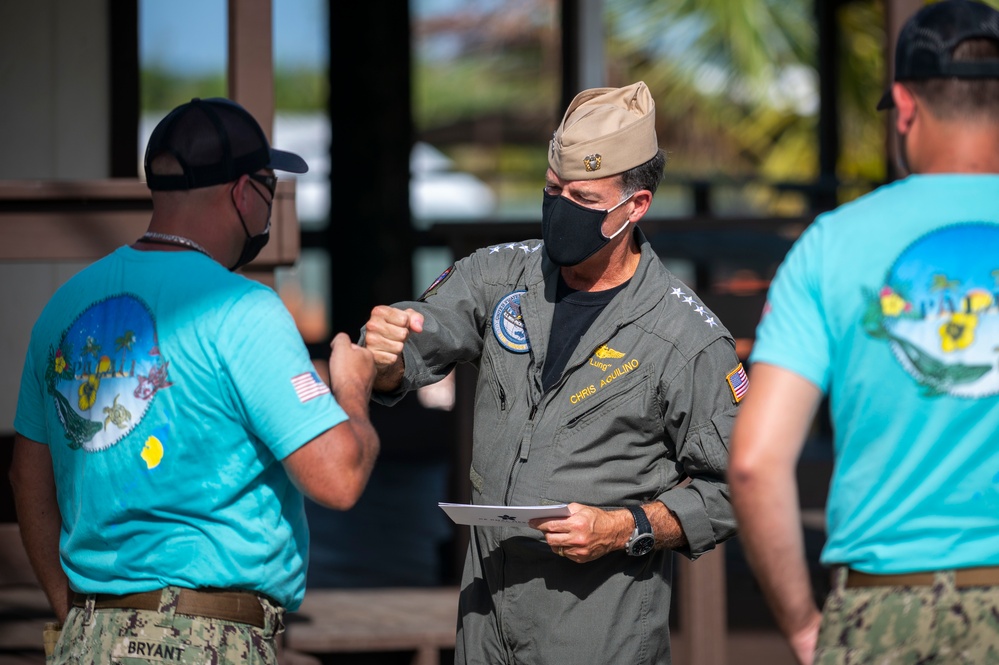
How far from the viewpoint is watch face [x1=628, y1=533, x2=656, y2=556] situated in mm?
2500

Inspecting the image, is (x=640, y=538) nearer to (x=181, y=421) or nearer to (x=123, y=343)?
(x=181, y=421)

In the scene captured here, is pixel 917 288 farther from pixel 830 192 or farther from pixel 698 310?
pixel 830 192

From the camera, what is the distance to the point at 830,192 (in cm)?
991

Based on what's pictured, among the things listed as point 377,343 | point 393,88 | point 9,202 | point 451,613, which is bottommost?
point 451,613

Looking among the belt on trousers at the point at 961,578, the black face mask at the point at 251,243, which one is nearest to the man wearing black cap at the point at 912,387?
the belt on trousers at the point at 961,578

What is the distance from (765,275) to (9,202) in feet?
11.6

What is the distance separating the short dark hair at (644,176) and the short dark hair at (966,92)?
893 mm

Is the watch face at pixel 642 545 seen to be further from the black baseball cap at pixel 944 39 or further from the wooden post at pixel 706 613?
the wooden post at pixel 706 613

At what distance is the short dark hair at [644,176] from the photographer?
271 centimetres

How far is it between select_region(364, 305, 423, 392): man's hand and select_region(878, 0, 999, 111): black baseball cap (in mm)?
1175

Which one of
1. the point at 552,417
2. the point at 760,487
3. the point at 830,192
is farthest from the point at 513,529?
the point at 830,192

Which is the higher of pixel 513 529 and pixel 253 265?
pixel 253 265

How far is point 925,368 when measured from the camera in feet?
6.05

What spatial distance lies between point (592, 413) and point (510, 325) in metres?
0.31
